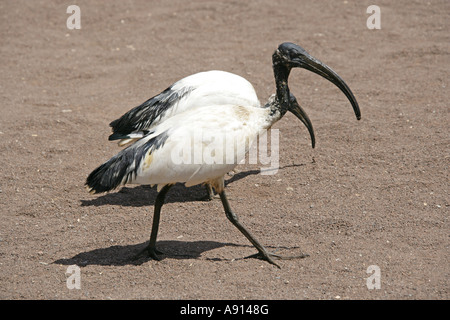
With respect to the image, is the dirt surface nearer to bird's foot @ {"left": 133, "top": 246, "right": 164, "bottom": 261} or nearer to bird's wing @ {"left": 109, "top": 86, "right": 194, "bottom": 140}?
bird's foot @ {"left": 133, "top": 246, "right": 164, "bottom": 261}

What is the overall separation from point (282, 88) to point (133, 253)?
82.8 inches

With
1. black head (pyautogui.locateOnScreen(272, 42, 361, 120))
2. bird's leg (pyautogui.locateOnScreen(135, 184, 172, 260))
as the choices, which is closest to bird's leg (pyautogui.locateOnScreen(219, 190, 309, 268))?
bird's leg (pyautogui.locateOnScreen(135, 184, 172, 260))

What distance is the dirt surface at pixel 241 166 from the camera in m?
5.13

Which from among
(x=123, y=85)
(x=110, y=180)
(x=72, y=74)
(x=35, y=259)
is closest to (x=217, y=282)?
(x=110, y=180)

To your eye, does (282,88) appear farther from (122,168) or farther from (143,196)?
(143,196)

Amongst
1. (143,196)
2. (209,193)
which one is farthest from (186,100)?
(143,196)

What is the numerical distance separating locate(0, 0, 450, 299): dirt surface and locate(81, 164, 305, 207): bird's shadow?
26mm

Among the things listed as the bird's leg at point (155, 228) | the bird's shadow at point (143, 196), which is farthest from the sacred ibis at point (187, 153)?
the bird's shadow at point (143, 196)

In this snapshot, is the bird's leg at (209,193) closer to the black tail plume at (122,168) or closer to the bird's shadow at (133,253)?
the bird's shadow at (133,253)

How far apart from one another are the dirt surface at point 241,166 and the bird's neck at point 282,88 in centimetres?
Result: 123

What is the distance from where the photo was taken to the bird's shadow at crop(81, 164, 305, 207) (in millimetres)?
6562

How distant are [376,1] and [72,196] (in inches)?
334

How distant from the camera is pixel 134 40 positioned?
A: 11.4 metres

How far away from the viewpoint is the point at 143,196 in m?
6.74
